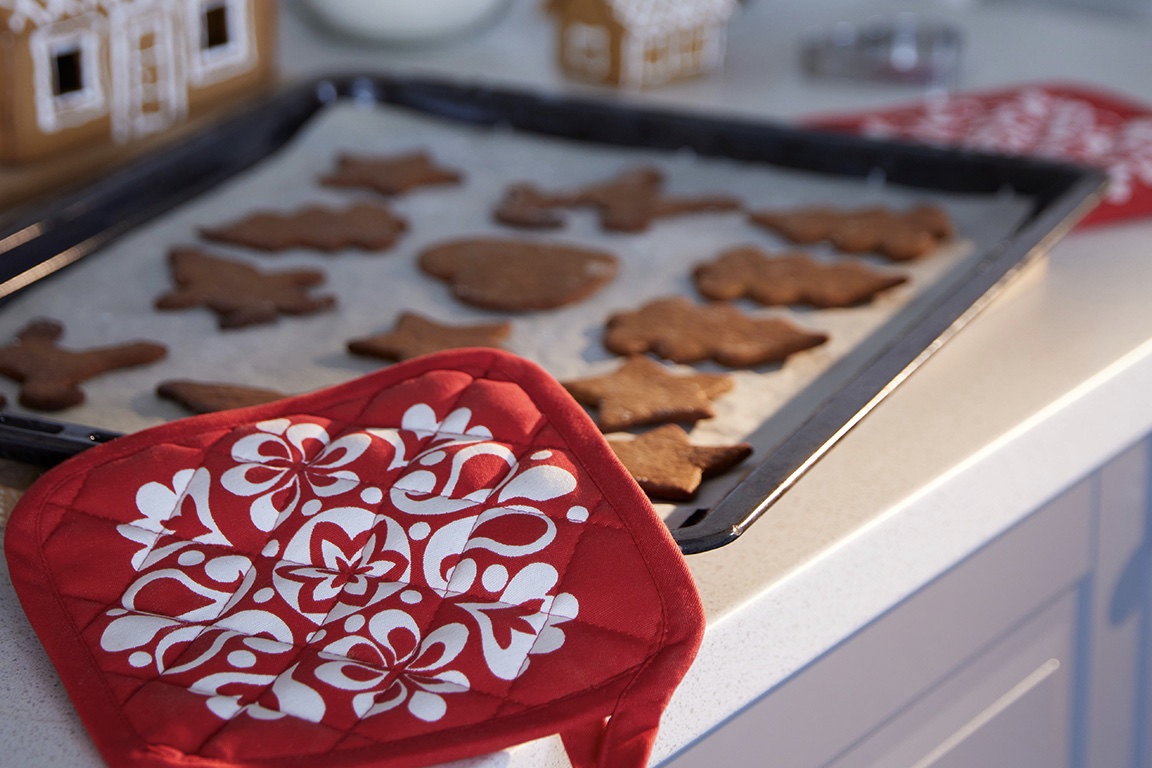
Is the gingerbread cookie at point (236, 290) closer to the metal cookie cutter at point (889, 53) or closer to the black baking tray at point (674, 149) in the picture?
the black baking tray at point (674, 149)


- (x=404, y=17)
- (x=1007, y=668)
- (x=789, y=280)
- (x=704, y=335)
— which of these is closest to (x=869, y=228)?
(x=789, y=280)

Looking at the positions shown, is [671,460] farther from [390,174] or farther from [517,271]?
[390,174]

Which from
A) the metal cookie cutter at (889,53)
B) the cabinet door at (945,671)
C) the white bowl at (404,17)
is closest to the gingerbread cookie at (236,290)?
the cabinet door at (945,671)

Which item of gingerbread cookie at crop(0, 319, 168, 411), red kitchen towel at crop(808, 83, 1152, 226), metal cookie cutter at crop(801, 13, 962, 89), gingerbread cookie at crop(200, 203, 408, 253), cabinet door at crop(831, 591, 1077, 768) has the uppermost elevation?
metal cookie cutter at crop(801, 13, 962, 89)

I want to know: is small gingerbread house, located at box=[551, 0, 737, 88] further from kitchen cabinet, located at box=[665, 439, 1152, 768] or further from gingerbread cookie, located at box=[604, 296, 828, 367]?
kitchen cabinet, located at box=[665, 439, 1152, 768]

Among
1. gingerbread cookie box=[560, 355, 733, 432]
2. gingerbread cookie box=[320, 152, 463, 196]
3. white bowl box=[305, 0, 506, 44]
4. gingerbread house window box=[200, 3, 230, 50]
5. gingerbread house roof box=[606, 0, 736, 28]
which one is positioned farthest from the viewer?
white bowl box=[305, 0, 506, 44]

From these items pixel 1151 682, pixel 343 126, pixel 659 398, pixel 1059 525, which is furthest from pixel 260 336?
pixel 1151 682

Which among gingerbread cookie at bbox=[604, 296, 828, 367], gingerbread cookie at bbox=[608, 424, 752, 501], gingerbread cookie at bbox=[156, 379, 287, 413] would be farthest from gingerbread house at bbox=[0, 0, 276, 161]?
gingerbread cookie at bbox=[608, 424, 752, 501]
